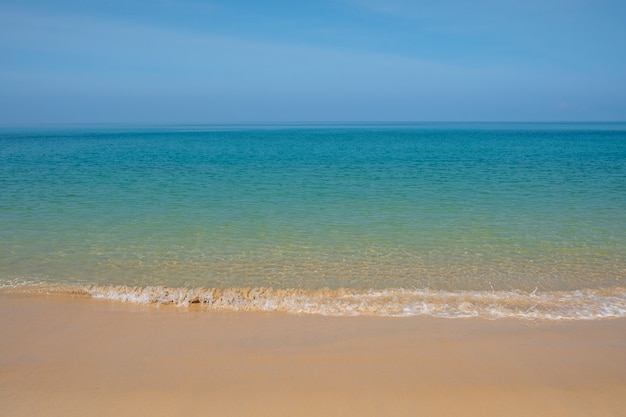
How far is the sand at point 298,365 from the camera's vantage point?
4379 mm

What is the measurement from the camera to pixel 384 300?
7.25 meters

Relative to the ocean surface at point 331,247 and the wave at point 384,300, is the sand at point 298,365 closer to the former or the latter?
the wave at point 384,300

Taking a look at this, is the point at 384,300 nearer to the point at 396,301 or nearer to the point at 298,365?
the point at 396,301

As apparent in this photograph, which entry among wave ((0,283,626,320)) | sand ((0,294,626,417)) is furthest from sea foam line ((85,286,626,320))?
sand ((0,294,626,417))

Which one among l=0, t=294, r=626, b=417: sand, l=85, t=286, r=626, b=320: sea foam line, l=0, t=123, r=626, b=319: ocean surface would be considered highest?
l=0, t=123, r=626, b=319: ocean surface

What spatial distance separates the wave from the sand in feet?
0.96

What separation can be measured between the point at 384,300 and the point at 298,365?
2.49m

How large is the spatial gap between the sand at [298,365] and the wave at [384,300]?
0.96 feet

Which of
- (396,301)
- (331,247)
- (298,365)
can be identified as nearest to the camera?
(298,365)

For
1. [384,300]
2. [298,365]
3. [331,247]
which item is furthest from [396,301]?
[331,247]

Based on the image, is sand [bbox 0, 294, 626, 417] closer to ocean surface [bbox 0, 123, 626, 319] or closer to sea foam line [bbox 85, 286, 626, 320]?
sea foam line [bbox 85, 286, 626, 320]

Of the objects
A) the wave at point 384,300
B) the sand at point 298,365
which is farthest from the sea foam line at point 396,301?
the sand at point 298,365

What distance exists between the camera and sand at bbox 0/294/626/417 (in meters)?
4.38

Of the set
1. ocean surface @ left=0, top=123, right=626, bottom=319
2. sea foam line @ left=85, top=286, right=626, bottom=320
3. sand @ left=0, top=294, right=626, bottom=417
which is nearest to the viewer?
sand @ left=0, top=294, right=626, bottom=417
